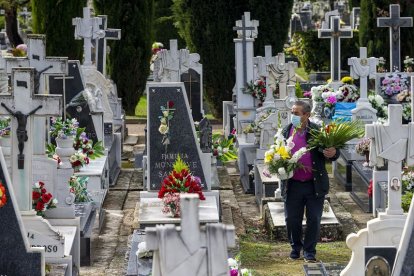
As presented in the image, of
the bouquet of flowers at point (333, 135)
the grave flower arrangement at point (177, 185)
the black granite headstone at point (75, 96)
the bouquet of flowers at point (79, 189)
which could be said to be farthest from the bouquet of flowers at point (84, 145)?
the bouquet of flowers at point (333, 135)

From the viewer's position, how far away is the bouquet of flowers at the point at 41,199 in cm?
1158

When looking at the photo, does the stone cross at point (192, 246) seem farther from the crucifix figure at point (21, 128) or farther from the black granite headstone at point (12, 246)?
the crucifix figure at point (21, 128)

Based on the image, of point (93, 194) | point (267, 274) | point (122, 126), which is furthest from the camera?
point (122, 126)

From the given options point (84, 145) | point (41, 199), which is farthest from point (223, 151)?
point (41, 199)

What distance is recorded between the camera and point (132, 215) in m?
15.0

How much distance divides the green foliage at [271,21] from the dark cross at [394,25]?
4.67 m

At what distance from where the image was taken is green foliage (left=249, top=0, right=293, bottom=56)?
28.0m

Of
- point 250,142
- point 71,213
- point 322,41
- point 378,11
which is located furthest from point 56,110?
point 322,41

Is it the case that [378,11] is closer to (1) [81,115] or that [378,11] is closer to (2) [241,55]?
(2) [241,55]

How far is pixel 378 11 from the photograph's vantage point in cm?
2895

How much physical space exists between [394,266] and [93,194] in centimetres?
703

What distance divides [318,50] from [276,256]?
21820 millimetres

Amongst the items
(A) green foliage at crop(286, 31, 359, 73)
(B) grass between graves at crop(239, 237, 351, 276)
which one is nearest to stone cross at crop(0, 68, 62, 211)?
(B) grass between graves at crop(239, 237, 351, 276)

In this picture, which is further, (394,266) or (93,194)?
(93,194)
